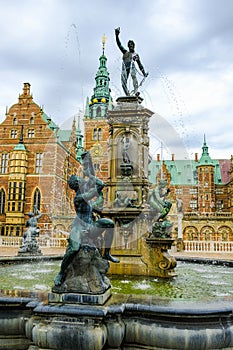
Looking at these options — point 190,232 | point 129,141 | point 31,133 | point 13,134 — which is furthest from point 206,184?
point 129,141

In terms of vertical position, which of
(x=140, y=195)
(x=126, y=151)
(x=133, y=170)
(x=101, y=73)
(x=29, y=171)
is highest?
(x=101, y=73)

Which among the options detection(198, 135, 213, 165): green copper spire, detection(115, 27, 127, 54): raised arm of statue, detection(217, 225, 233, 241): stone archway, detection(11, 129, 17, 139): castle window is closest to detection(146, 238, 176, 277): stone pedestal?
detection(115, 27, 127, 54): raised arm of statue

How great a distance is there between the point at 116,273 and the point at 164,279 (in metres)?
1.04

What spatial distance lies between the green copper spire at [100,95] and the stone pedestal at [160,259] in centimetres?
4926

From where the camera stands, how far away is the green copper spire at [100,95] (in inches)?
2209

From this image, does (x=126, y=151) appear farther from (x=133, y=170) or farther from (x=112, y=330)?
(x=112, y=330)

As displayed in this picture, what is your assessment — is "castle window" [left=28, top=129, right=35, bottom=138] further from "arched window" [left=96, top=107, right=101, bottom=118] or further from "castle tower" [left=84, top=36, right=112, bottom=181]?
"arched window" [left=96, top=107, right=101, bottom=118]

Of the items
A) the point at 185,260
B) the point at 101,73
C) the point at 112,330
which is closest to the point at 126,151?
the point at 185,260

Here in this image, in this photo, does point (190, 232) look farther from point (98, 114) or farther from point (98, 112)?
point (98, 112)

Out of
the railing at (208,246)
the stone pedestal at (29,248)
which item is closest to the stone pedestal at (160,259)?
the stone pedestal at (29,248)

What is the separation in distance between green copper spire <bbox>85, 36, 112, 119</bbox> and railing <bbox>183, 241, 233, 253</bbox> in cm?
3688

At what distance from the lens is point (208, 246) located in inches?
858

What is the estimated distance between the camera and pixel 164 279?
263 inches

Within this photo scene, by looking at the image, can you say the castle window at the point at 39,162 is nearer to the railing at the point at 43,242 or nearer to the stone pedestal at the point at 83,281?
the railing at the point at 43,242
